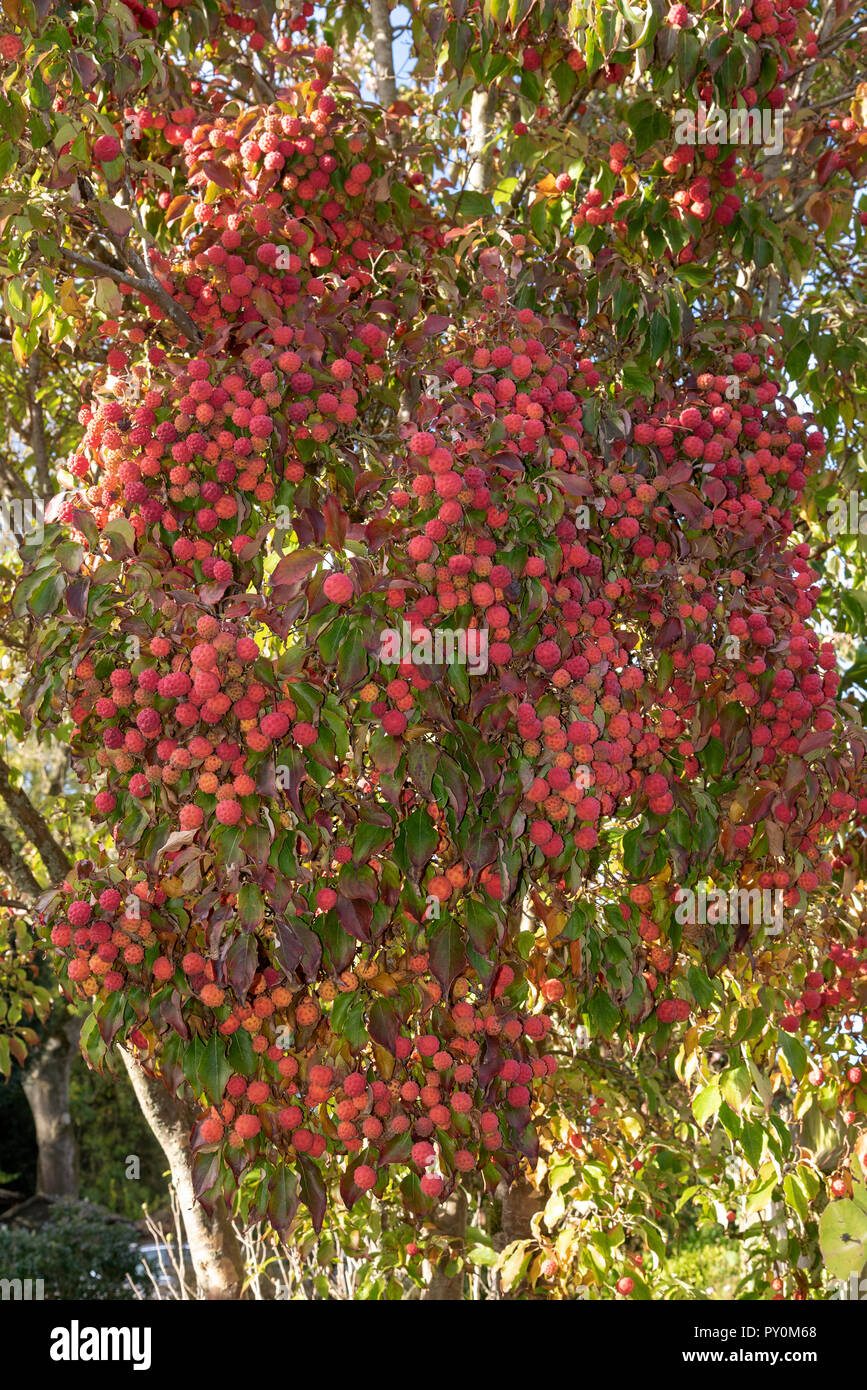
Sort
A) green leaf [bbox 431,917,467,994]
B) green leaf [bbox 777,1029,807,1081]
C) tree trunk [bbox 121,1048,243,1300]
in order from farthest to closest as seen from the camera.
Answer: tree trunk [bbox 121,1048,243,1300] → green leaf [bbox 777,1029,807,1081] → green leaf [bbox 431,917,467,994]

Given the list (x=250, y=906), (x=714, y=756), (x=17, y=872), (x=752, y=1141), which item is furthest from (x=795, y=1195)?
(x=17, y=872)

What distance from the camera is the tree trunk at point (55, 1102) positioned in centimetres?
927

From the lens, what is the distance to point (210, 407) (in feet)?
7.29

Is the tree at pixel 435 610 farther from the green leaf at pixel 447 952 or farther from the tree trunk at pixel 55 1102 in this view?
the tree trunk at pixel 55 1102

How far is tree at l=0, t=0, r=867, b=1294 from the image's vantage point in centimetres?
195

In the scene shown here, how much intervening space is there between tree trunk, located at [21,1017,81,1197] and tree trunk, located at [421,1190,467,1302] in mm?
6403

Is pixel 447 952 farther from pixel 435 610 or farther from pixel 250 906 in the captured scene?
pixel 435 610

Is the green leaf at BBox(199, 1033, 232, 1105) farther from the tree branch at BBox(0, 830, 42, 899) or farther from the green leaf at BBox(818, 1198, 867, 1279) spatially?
the tree branch at BBox(0, 830, 42, 899)

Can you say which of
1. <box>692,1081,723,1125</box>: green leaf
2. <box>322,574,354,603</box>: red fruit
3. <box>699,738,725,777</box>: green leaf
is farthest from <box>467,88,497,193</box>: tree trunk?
<box>692,1081,723,1125</box>: green leaf

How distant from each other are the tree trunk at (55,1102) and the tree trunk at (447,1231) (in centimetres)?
640

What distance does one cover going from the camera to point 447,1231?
3.37 meters

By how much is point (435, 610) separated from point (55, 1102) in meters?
8.73
